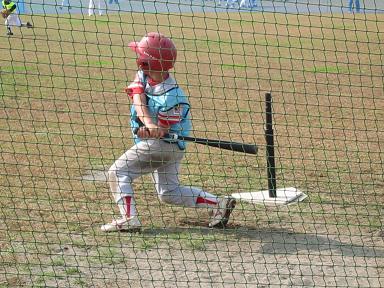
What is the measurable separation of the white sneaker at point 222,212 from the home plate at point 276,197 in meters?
0.65

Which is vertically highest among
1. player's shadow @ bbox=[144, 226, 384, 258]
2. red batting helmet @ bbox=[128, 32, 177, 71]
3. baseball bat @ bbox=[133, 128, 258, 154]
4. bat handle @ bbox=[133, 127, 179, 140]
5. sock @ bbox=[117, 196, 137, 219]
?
red batting helmet @ bbox=[128, 32, 177, 71]

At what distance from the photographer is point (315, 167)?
8164 mm

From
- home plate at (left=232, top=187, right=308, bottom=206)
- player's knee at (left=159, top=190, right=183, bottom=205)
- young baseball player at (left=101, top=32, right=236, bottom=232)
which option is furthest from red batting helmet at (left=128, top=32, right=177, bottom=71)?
home plate at (left=232, top=187, right=308, bottom=206)

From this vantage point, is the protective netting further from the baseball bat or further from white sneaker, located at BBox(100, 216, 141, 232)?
the baseball bat

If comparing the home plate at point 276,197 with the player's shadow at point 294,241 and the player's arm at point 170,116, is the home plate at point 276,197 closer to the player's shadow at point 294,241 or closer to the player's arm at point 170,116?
the player's shadow at point 294,241

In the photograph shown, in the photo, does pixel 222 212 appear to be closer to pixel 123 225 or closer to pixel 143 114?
pixel 123 225

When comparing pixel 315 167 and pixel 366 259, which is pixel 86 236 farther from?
pixel 315 167

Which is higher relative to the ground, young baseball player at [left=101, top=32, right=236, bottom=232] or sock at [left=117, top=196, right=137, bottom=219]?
young baseball player at [left=101, top=32, right=236, bottom=232]

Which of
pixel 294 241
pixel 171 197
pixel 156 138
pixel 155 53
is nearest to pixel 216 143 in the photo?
pixel 156 138

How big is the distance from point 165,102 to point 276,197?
150 cm

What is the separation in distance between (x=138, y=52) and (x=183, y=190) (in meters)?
1.03

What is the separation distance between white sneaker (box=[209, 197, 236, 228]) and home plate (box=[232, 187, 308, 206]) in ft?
2.12

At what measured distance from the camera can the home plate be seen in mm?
6812

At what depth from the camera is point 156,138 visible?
5.82 meters
